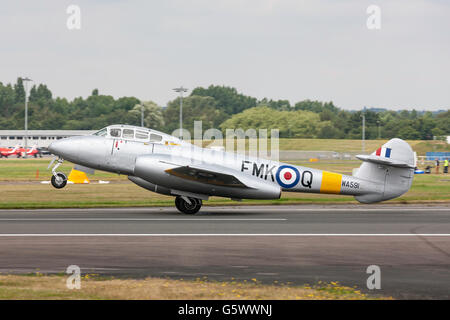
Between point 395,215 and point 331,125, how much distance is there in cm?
8281

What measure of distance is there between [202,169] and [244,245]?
6654 mm

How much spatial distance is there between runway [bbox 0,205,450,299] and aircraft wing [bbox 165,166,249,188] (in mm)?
1258

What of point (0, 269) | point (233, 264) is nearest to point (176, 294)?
point (233, 264)

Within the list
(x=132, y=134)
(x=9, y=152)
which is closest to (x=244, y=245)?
(x=132, y=134)

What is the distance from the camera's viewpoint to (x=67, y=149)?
2295cm

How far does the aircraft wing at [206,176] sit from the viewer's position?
22.0 m

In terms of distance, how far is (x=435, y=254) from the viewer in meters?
14.4

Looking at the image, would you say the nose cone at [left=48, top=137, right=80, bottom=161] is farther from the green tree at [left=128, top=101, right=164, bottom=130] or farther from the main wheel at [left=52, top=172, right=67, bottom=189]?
the green tree at [left=128, top=101, right=164, bottom=130]

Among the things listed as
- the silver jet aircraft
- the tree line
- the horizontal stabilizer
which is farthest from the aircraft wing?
the tree line

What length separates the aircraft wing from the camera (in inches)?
865

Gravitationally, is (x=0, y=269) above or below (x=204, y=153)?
below

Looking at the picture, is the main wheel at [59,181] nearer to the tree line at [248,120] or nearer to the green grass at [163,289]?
the green grass at [163,289]

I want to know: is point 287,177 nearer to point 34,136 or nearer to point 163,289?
point 163,289
